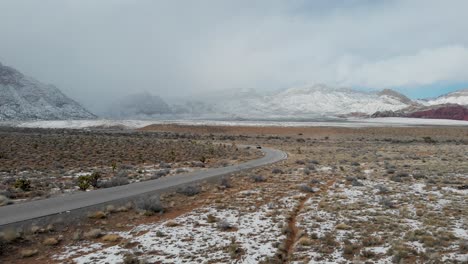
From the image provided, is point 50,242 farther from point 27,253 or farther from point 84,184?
point 84,184

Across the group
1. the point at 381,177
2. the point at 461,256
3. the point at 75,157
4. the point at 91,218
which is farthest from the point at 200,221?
the point at 75,157

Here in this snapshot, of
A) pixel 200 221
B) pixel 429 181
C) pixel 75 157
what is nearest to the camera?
pixel 200 221

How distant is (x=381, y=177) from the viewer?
74.2ft

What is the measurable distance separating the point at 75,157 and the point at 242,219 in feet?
79.4

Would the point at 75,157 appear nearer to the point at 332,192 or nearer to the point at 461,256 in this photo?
the point at 332,192

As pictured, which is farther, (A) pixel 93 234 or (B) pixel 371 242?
(A) pixel 93 234

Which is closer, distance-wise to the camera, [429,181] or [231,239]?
[231,239]

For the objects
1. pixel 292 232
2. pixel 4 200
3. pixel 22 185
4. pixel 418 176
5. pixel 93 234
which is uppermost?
pixel 22 185

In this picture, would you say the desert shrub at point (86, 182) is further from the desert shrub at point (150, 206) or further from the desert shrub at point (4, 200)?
the desert shrub at point (150, 206)

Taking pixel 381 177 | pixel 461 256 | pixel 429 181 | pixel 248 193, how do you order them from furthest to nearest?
pixel 381 177 < pixel 429 181 < pixel 248 193 < pixel 461 256

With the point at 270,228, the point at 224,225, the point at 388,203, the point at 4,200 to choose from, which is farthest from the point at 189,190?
the point at 388,203

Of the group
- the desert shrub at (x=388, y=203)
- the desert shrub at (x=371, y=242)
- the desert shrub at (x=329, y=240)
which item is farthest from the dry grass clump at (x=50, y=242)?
the desert shrub at (x=388, y=203)

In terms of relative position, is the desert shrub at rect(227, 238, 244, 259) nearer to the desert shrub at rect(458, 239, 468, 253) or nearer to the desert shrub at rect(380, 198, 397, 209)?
the desert shrub at rect(458, 239, 468, 253)

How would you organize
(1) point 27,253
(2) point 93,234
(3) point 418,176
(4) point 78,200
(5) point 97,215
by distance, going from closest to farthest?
(1) point 27,253, (2) point 93,234, (5) point 97,215, (4) point 78,200, (3) point 418,176
